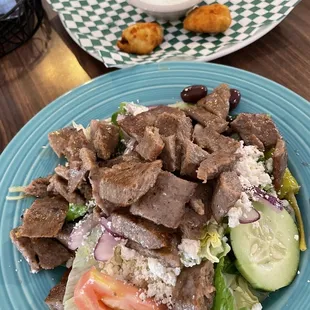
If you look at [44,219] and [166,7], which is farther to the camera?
[166,7]

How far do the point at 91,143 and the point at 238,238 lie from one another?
94cm

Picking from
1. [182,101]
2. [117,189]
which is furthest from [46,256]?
[182,101]

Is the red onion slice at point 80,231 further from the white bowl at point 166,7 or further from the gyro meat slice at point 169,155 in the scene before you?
the white bowl at point 166,7

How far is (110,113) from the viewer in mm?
2775

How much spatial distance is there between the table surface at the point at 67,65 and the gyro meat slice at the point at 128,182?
128cm

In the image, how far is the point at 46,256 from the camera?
216cm

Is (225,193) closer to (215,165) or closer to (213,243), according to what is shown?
(215,165)

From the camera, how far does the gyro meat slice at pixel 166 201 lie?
6.07ft

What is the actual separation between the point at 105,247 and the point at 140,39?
1792 mm

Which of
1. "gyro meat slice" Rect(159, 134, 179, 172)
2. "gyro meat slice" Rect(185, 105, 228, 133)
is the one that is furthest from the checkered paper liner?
"gyro meat slice" Rect(159, 134, 179, 172)

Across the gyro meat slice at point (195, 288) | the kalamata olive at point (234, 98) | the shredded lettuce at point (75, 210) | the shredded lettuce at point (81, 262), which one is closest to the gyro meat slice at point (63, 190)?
the shredded lettuce at point (75, 210)

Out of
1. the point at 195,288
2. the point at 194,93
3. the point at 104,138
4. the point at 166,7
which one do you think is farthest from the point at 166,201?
the point at 166,7

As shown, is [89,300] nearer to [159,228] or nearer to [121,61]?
[159,228]

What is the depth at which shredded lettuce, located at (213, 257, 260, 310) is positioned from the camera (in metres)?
1.92
